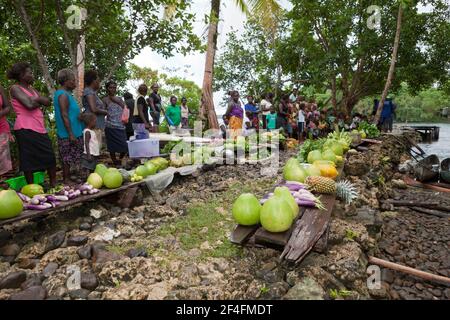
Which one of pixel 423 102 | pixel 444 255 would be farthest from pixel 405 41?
pixel 423 102

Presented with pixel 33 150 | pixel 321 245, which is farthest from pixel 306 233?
pixel 33 150

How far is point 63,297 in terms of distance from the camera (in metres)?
2.48

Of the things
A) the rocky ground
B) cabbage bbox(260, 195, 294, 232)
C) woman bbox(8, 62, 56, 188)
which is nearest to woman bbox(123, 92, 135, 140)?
the rocky ground

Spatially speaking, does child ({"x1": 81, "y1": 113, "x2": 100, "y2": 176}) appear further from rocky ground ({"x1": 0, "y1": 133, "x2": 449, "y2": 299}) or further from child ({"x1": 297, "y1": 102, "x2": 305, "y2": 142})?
child ({"x1": 297, "y1": 102, "x2": 305, "y2": 142})

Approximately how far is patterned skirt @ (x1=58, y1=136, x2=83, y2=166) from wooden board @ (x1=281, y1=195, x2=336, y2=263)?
362cm

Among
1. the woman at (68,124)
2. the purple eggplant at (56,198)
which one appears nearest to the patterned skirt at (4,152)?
the woman at (68,124)

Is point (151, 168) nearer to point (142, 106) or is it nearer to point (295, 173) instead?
point (295, 173)

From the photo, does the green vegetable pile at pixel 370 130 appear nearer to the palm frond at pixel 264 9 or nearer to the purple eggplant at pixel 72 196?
the palm frond at pixel 264 9

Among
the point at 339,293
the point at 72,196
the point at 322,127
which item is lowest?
the point at 339,293

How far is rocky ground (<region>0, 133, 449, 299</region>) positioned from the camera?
2535 mm

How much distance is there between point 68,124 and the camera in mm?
4727

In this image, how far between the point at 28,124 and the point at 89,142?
112 centimetres

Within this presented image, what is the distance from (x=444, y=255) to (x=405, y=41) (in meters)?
14.9
